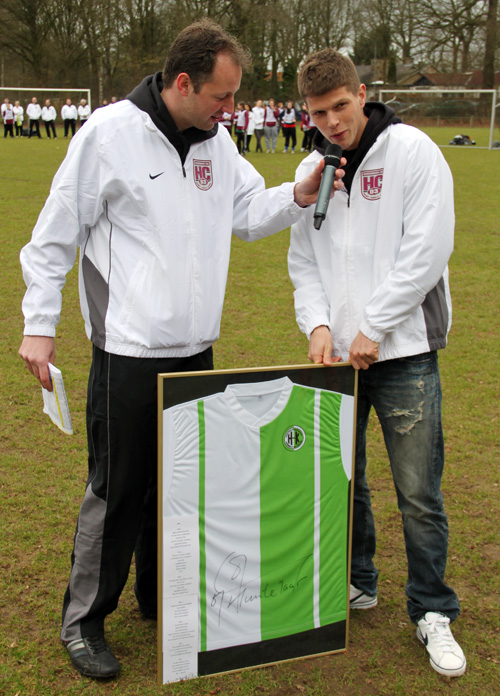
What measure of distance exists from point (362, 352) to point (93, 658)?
57.6 inches

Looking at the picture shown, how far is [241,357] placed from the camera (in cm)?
608

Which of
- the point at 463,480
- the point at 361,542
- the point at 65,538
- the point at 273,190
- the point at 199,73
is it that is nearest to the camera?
the point at 199,73

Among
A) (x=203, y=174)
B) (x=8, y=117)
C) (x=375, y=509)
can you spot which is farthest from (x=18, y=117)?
(x=203, y=174)

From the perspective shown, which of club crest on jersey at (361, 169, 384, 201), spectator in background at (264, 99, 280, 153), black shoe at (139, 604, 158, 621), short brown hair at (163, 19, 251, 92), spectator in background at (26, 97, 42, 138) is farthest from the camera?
spectator in background at (26, 97, 42, 138)

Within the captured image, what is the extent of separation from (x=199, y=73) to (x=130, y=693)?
2.12 meters

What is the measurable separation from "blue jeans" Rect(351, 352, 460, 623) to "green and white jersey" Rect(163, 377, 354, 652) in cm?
15

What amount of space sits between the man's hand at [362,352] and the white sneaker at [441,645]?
101 cm

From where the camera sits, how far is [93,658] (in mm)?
2674

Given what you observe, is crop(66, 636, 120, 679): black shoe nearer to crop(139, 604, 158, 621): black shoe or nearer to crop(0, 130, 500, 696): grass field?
crop(0, 130, 500, 696): grass field

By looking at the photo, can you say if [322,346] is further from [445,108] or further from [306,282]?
[445,108]

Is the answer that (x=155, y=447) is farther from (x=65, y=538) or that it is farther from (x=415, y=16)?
(x=415, y=16)

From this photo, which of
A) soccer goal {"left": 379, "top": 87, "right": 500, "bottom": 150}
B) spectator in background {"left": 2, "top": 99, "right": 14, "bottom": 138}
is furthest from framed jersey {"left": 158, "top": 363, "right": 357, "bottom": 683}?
spectator in background {"left": 2, "top": 99, "right": 14, "bottom": 138}

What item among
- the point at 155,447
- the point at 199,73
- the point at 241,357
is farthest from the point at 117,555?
the point at 241,357

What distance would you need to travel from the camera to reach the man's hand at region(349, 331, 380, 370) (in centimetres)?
255
